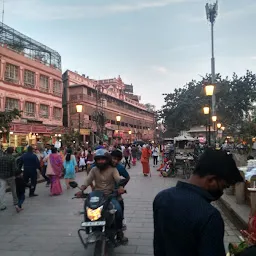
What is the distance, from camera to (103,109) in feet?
175

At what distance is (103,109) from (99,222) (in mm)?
49293

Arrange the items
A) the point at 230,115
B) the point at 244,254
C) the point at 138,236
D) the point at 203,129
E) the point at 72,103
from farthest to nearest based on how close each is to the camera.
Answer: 1. the point at 72,103
2. the point at 230,115
3. the point at 203,129
4. the point at 138,236
5. the point at 244,254

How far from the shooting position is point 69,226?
22.6 feet

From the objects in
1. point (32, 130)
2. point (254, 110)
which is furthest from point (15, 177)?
point (254, 110)

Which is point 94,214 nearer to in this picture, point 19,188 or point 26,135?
point 19,188

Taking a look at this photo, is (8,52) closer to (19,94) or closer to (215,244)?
(19,94)

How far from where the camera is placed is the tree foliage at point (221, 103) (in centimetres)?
3678

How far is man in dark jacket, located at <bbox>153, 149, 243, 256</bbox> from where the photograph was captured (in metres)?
1.74

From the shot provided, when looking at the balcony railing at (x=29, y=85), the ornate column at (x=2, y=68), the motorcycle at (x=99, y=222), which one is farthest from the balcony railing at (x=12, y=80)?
the motorcycle at (x=99, y=222)

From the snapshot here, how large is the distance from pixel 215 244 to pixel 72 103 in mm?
44309

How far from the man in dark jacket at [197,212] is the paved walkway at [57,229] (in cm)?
345

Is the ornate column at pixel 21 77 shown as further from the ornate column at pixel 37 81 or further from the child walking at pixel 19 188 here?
the child walking at pixel 19 188

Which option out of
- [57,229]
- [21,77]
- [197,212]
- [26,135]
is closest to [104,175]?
[57,229]

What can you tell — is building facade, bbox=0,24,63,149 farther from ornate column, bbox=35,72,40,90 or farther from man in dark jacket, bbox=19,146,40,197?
man in dark jacket, bbox=19,146,40,197
